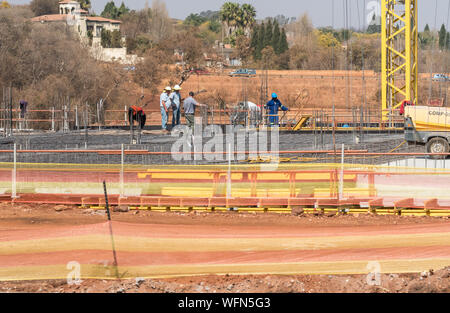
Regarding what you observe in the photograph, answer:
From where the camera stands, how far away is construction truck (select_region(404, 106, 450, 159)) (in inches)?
845

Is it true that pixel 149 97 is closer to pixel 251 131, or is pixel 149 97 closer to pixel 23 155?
pixel 251 131

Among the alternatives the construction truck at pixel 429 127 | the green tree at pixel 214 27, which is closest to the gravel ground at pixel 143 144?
the construction truck at pixel 429 127

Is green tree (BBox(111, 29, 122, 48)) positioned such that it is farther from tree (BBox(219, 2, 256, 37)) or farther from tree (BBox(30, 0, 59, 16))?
tree (BBox(30, 0, 59, 16))

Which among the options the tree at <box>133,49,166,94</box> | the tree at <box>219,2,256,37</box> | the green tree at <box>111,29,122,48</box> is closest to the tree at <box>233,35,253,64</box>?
the tree at <box>133,49,166,94</box>

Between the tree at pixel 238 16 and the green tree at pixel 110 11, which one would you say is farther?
the green tree at pixel 110 11

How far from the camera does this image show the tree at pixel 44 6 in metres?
156

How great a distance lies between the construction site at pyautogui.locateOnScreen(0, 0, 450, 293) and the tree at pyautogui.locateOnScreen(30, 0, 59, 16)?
136 meters

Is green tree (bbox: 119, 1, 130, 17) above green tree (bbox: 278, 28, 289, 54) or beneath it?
above

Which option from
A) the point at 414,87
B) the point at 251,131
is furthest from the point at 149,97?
the point at 251,131

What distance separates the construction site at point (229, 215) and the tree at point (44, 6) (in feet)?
447
